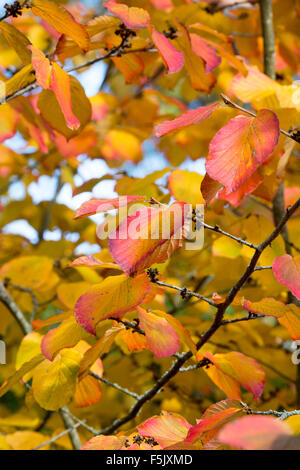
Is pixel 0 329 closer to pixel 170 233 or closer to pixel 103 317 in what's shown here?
pixel 103 317

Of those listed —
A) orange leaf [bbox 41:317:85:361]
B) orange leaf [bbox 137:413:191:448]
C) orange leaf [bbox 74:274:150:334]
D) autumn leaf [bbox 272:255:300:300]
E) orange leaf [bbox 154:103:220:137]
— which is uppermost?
orange leaf [bbox 154:103:220:137]

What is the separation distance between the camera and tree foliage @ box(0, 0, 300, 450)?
0.55 meters

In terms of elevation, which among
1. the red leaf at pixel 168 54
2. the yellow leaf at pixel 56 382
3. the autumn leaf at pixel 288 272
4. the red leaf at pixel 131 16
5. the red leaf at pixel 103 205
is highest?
the red leaf at pixel 131 16

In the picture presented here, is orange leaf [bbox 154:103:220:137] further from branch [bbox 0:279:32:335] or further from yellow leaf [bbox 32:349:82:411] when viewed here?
branch [bbox 0:279:32:335]

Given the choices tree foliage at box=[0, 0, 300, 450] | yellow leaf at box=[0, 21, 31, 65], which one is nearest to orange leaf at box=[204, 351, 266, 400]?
tree foliage at box=[0, 0, 300, 450]

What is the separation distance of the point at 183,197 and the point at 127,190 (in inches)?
4.0

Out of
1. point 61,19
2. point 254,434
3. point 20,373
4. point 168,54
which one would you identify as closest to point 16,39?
point 61,19

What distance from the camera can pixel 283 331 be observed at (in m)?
1.21

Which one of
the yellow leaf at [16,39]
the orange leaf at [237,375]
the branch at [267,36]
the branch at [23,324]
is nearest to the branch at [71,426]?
the branch at [23,324]

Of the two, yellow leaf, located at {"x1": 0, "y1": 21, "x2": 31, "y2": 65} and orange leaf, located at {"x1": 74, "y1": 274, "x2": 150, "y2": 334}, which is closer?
orange leaf, located at {"x1": 74, "y1": 274, "x2": 150, "y2": 334}

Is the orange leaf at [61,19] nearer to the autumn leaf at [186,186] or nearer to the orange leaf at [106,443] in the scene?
the autumn leaf at [186,186]

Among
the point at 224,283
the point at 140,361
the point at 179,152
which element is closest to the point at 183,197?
the point at 224,283

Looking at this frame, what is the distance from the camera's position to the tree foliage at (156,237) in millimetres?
554

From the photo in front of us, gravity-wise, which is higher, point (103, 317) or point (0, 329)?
point (103, 317)
